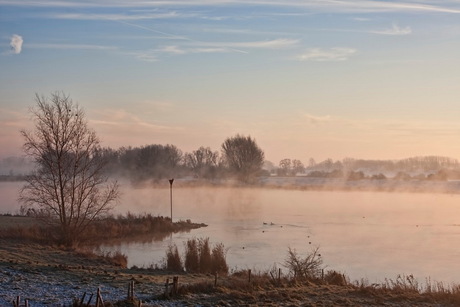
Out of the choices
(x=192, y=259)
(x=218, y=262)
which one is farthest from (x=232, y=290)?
(x=192, y=259)

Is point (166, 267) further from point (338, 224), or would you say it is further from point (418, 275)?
point (338, 224)

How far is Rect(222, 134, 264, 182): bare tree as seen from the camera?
10700cm

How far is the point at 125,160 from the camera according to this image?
A: 12450 centimetres

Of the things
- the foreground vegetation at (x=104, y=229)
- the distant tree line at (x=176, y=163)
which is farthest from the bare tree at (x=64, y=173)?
the distant tree line at (x=176, y=163)

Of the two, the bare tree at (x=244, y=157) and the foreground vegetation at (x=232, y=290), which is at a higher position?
the bare tree at (x=244, y=157)

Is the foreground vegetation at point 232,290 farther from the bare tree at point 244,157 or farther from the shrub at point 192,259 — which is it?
the bare tree at point 244,157

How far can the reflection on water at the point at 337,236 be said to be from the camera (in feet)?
87.2

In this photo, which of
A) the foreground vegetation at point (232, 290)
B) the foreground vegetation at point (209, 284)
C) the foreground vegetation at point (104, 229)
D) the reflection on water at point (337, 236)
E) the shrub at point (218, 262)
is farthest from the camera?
the foreground vegetation at point (104, 229)

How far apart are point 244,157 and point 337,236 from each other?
70.7 m

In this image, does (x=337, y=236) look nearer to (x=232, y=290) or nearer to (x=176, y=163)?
(x=232, y=290)

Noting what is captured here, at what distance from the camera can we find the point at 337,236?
36469mm

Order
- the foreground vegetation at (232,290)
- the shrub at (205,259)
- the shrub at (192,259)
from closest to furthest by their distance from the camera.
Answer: the foreground vegetation at (232,290)
the shrub at (205,259)
the shrub at (192,259)

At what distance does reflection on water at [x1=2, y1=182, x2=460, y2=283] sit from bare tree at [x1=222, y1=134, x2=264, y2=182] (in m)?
44.1

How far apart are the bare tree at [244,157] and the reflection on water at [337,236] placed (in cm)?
4408
